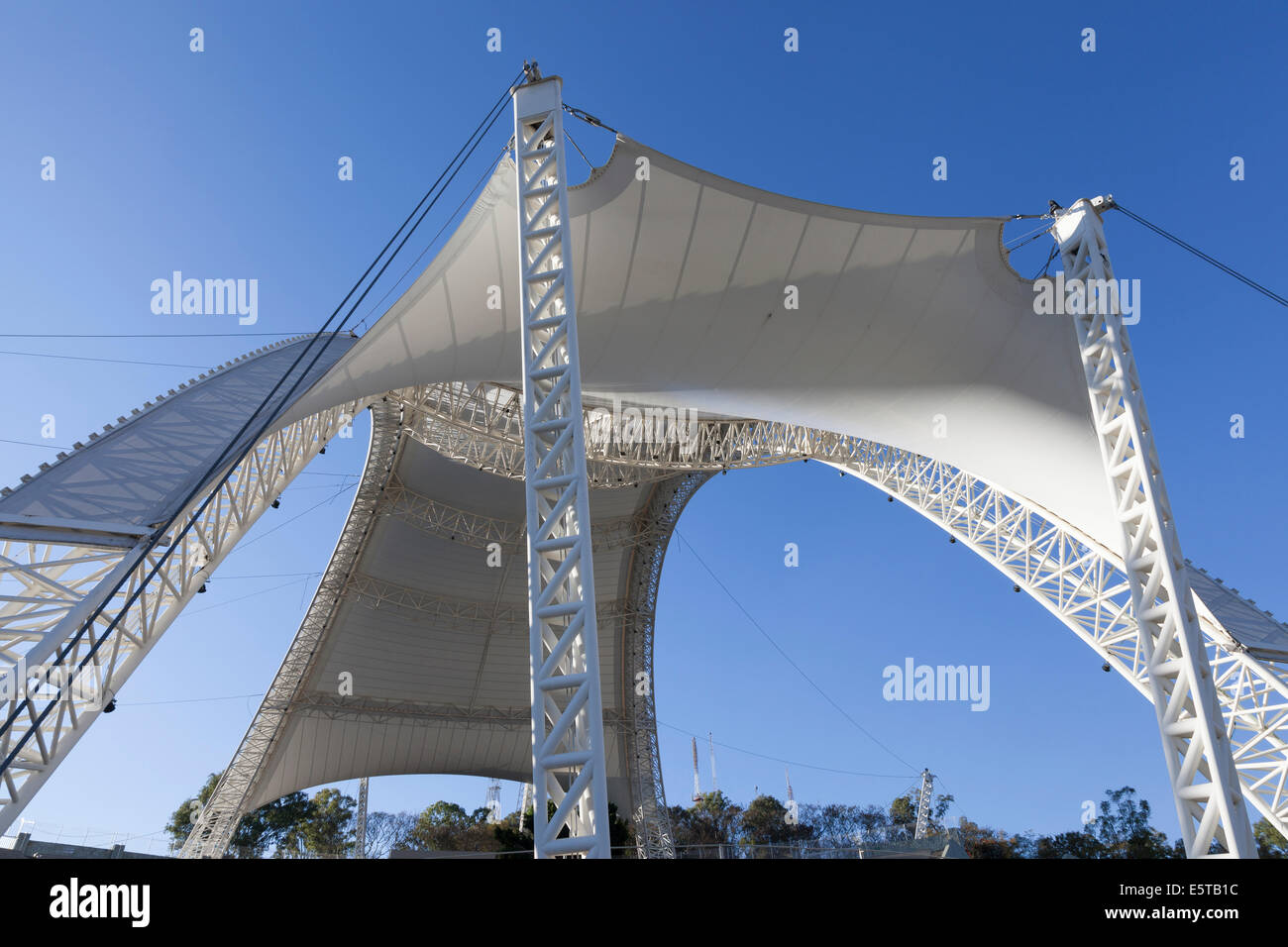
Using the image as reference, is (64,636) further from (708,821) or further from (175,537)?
(708,821)

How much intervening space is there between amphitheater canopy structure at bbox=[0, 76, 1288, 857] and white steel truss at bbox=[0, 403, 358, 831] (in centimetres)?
5

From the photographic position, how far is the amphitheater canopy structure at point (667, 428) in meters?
7.94

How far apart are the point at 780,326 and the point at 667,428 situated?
286 inches

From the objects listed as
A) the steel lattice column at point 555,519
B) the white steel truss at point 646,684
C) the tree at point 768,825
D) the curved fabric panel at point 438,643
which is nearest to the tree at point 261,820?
the curved fabric panel at point 438,643

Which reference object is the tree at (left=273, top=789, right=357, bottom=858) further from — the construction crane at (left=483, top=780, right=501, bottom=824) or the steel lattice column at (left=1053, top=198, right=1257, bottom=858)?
the steel lattice column at (left=1053, top=198, right=1257, bottom=858)

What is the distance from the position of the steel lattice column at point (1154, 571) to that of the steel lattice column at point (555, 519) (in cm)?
742

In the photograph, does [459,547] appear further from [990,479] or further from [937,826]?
[937,826]

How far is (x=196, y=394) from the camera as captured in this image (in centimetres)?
1262

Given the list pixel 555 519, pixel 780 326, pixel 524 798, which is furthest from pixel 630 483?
pixel 524 798

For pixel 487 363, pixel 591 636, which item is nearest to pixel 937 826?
pixel 487 363

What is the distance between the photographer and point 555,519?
727 cm

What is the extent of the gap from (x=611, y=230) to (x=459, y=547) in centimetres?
2056
